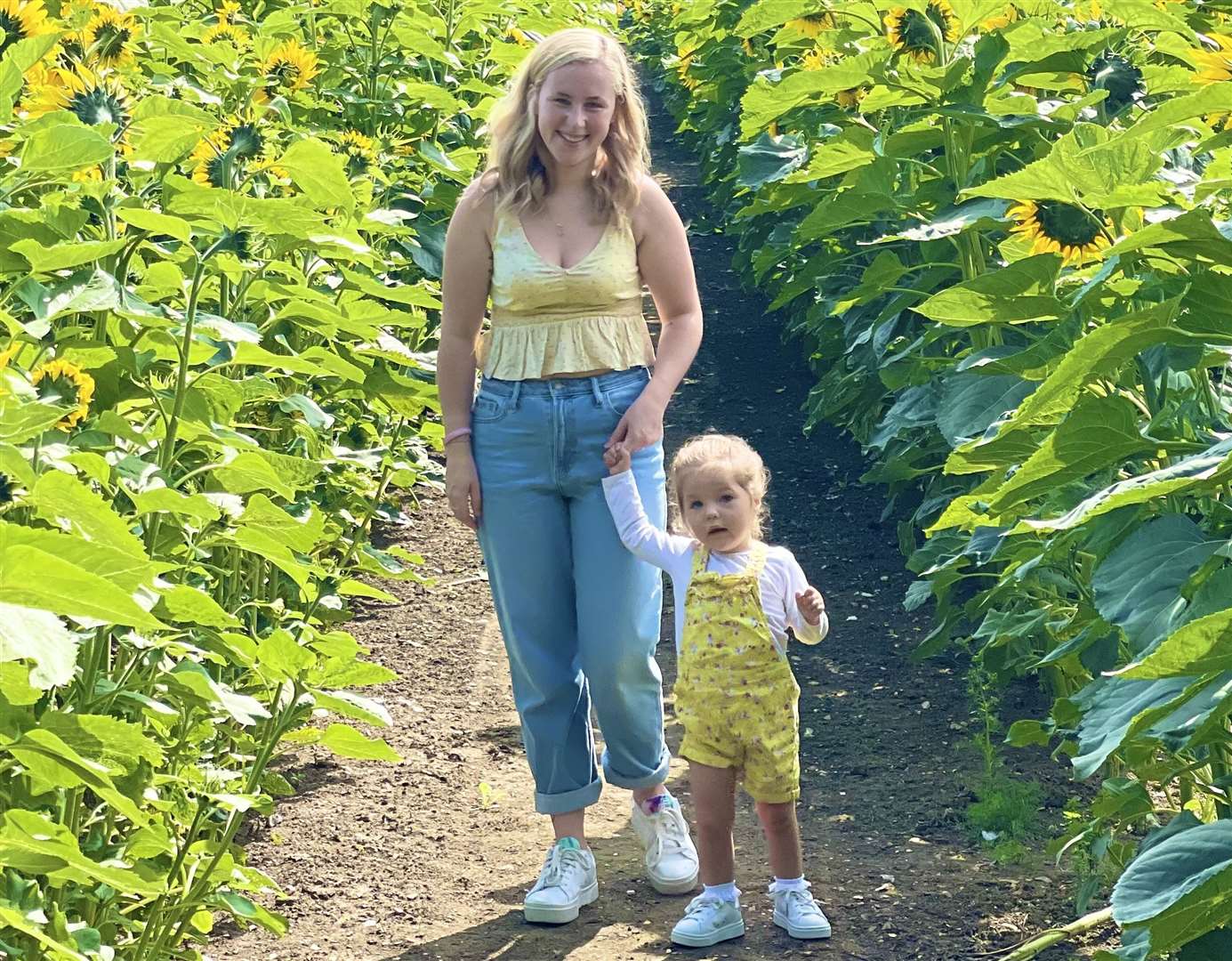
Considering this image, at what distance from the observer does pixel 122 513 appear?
2.76 m

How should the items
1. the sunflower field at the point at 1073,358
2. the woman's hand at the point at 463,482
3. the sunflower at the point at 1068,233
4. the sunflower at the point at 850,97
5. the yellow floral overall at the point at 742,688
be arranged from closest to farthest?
1. the sunflower field at the point at 1073,358
2. the sunflower at the point at 1068,233
3. the yellow floral overall at the point at 742,688
4. the woman's hand at the point at 463,482
5. the sunflower at the point at 850,97

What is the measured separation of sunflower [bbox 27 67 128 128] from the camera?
2.93 m

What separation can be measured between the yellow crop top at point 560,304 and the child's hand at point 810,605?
1.76ft

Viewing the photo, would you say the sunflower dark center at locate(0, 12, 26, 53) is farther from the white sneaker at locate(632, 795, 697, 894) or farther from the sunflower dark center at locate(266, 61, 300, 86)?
the white sneaker at locate(632, 795, 697, 894)

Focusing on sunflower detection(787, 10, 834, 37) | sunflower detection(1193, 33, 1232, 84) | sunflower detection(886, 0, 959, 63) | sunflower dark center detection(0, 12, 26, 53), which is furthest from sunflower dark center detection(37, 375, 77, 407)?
sunflower detection(787, 10, 834, 37)

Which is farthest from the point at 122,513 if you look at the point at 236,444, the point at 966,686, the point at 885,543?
the point at 885,543

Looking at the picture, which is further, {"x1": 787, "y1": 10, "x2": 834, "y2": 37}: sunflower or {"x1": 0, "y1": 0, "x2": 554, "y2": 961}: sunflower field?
{"x1": 787, "y1": 10, "x2": 834, "y2": 37}: sunflower

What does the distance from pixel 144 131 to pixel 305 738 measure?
106 centimetres

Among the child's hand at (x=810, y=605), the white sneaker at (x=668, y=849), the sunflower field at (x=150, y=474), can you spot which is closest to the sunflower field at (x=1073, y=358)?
the child's hand at (x=810, y=605)

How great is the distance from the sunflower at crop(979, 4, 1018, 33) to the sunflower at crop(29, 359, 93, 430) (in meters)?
2.31

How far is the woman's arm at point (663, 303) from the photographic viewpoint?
3.28m

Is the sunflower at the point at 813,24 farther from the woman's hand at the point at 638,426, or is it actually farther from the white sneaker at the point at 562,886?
the white sneaker at the point at 562,886

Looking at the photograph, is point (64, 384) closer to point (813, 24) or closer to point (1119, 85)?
point (1119, 85)

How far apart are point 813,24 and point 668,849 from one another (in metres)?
2.66
